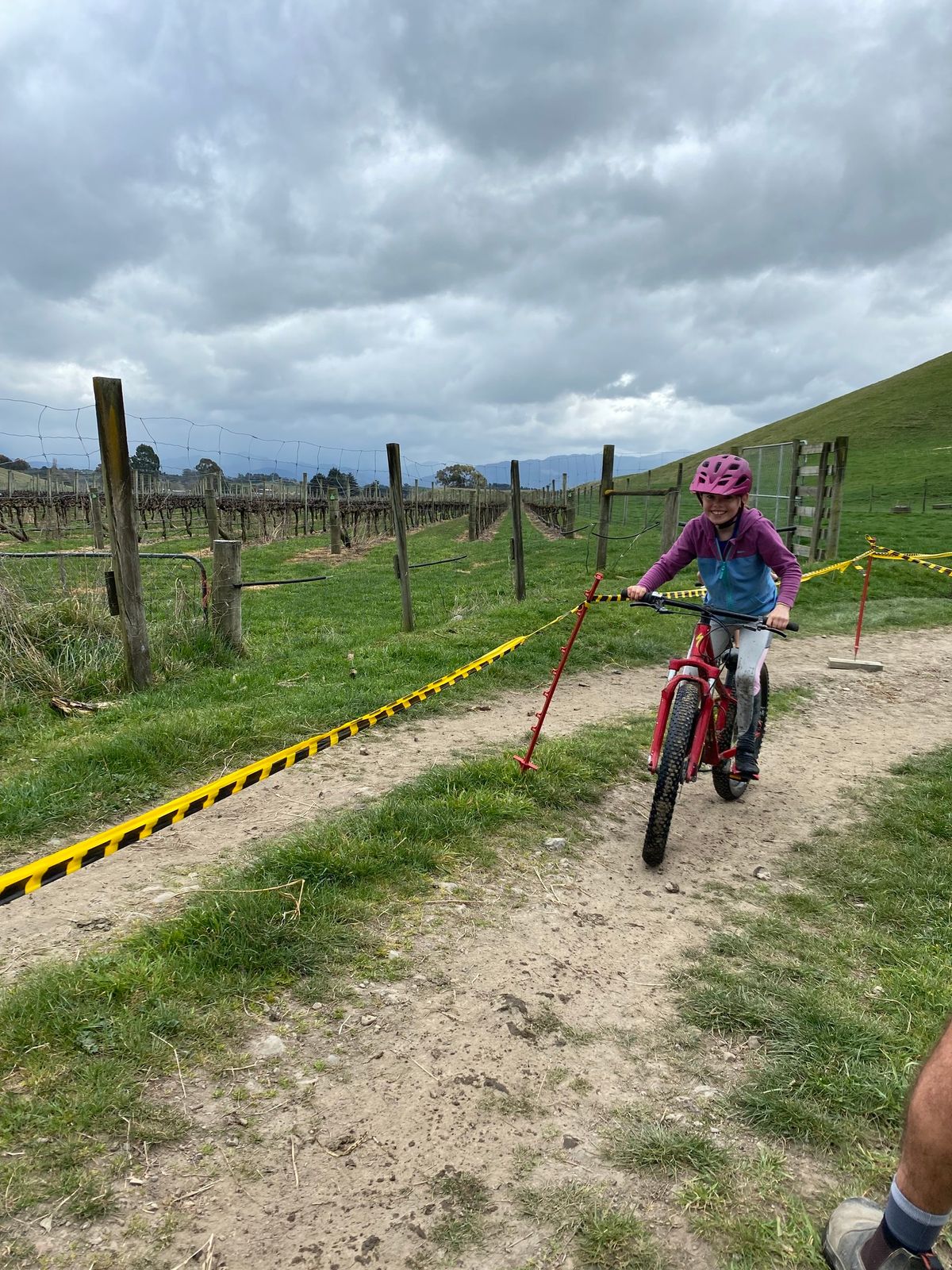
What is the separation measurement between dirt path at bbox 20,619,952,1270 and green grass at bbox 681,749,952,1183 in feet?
0.53

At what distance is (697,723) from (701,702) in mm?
119

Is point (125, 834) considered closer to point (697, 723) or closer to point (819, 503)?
point (697, 723)

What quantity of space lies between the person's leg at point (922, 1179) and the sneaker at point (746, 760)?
2.97 m

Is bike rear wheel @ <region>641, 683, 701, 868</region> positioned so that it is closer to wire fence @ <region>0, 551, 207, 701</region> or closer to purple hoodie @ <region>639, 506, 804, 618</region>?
purple hoodie @ <region>639, 506, 804, 618</region>

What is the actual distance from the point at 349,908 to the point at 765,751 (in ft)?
12.4

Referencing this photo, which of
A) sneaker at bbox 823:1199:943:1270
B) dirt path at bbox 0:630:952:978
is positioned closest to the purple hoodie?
dirt path at bbox 0:630:952:978

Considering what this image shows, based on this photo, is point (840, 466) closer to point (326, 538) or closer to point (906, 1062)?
point (906, 1062)

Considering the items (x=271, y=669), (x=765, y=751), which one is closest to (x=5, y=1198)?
(x=765, y=751)

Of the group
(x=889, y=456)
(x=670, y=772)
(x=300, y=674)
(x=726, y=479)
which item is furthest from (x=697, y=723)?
(x=889, y=456)

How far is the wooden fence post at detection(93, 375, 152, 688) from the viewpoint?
604 cm

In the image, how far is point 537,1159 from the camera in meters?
2.08

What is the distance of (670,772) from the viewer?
378 centimetres

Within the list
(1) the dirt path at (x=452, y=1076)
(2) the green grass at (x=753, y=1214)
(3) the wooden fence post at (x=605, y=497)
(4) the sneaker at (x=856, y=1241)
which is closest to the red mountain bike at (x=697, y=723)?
(1) the dirt path at (x=452, y=1076)

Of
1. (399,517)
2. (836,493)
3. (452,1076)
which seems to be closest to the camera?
(452,1076)
